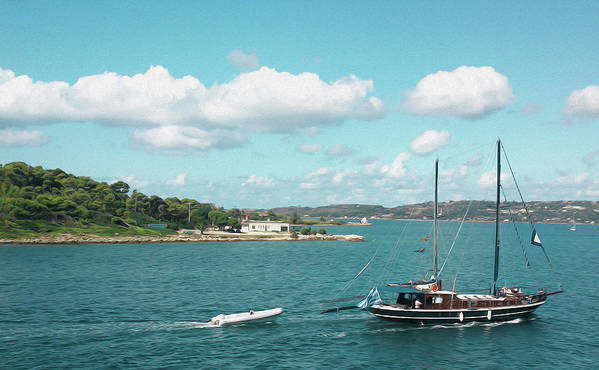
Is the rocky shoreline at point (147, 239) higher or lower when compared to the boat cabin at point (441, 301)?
lower

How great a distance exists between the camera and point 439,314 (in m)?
52.5

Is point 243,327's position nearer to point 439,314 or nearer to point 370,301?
point 370,301

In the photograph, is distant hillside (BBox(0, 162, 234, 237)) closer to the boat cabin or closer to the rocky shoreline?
the rocky shoreline

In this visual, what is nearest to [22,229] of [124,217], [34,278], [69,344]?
[124,217]

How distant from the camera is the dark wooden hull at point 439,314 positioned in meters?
51.8

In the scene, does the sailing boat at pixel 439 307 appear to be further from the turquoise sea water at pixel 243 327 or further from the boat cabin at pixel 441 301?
the turquoise sea water at pixel 243 327

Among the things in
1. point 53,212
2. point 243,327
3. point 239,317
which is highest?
point 53,212

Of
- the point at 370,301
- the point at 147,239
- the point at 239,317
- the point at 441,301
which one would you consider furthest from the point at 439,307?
the point at 147,239

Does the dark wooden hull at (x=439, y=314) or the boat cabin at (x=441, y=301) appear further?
the boat cabin at (x=441, y=301)

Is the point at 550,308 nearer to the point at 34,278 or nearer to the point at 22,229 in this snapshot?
the point at 34,278

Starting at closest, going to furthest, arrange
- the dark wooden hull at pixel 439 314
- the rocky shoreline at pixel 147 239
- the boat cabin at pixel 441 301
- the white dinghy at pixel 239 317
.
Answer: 1. the white dinghy at pixel 239 317
2. the dark wooden hull at pixel 439 314
3. the boat cabin at pixel 441 301
4. the rocky shoreline at pixel 147 239

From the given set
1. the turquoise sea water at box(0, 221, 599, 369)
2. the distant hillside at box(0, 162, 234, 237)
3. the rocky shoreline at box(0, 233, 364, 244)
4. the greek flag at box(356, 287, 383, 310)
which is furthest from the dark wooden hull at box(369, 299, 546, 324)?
the distant hillside at box(0, 162, 234, 237)

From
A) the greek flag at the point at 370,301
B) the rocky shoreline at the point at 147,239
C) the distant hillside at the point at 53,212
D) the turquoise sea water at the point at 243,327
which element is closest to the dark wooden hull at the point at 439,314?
the greek flag at the point at 370,301

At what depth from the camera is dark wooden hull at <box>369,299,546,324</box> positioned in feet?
170
